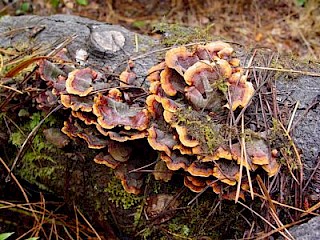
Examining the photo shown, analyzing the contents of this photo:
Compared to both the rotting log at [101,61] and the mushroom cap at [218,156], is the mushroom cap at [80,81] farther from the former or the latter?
the mushroom cap at [218,156]

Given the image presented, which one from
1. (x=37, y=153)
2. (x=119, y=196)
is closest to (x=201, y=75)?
(x=119, y=196)

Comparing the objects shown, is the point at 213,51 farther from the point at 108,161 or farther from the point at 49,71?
the point at 49,71

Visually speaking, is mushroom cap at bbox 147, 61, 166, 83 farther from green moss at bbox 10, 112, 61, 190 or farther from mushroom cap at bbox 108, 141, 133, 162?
green moss at bbox 10, 112, 61, 190

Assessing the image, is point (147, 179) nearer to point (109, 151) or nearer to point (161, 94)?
point (109, 151)

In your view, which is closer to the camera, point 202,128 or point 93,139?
point 202,128

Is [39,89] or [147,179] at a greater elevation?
[39,89]

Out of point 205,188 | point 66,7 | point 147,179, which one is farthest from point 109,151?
point 66,7
